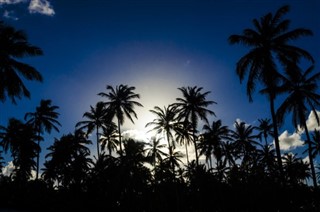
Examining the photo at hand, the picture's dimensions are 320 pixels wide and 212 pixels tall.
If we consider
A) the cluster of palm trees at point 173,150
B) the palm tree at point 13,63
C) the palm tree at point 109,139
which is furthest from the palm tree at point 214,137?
the palm tree at point 13,63

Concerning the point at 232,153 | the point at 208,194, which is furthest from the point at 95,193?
the point at 232,153

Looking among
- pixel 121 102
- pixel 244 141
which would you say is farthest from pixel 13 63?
pixel 244 141

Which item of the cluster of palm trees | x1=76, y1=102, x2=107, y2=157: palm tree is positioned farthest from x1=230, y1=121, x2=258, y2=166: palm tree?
x1=76, y1=102, x2=107, y2=157: palm tree

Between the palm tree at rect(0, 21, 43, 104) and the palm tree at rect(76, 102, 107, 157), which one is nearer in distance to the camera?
the palm tree at rect(0, 21, 43, 104)

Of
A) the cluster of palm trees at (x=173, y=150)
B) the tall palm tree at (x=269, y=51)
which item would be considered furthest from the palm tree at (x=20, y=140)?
the tall palm tree at (x=269, y=51)

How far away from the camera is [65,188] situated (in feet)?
93.9

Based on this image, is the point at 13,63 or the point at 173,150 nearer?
the point at 13,63

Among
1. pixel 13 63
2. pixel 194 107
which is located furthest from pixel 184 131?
pixel 13 63

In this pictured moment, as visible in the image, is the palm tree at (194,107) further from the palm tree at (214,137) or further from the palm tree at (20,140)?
the palm tree at (20,140)

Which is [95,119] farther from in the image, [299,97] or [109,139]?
[299,97]

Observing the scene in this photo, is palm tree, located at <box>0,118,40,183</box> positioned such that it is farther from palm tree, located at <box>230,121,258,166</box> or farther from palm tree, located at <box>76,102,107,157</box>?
palm tree, located at <box>230,121,258,166</box>

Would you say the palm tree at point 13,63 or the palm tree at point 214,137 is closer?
the palm tree at point 13,63

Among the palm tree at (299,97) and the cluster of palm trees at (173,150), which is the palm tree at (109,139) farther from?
the palm tree at (299,97)

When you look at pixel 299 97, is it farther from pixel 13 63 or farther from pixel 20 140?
pixel 20 140
